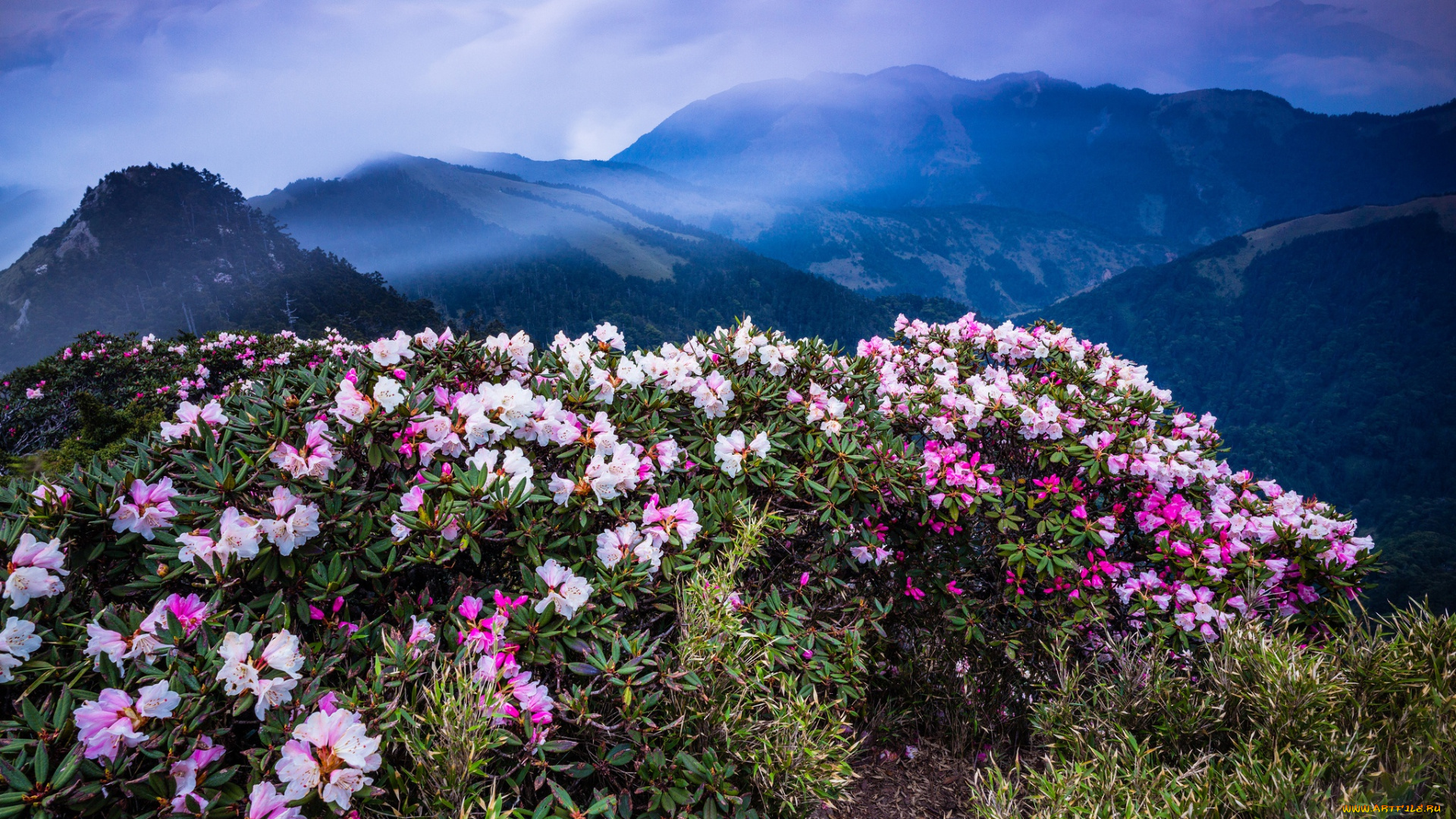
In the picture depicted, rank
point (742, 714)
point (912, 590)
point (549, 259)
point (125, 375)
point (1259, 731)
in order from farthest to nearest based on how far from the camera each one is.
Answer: point (549, 259)
point (125, 375)
point (912, 590)
point (1259, 731)
point (742, 714)

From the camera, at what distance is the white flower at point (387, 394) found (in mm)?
2230

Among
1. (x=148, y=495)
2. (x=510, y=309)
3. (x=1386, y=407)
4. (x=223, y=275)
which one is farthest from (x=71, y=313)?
(x=1386, y=407)

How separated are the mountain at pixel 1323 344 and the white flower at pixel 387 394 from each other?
283 feet

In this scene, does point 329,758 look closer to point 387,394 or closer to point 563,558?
point 563,558

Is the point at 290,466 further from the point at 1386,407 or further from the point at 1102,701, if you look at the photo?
the point at 1386,407

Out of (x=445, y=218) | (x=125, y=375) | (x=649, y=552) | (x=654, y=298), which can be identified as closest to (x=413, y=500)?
(x=649, y=552)

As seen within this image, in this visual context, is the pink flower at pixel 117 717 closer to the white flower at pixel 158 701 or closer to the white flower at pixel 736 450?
the white flower at pixel 158 701

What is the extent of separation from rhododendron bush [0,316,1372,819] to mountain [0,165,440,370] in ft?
185

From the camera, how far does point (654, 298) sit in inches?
3661

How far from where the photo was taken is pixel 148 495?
202 centimetres

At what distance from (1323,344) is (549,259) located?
139m

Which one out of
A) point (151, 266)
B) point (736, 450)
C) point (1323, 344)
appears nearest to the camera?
point (736, 450)

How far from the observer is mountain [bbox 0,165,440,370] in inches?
2314

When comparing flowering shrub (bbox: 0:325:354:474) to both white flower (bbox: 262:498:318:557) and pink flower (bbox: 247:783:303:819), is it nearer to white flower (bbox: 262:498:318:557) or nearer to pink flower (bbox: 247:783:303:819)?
white flower (bbox: 262:498:318:557)
